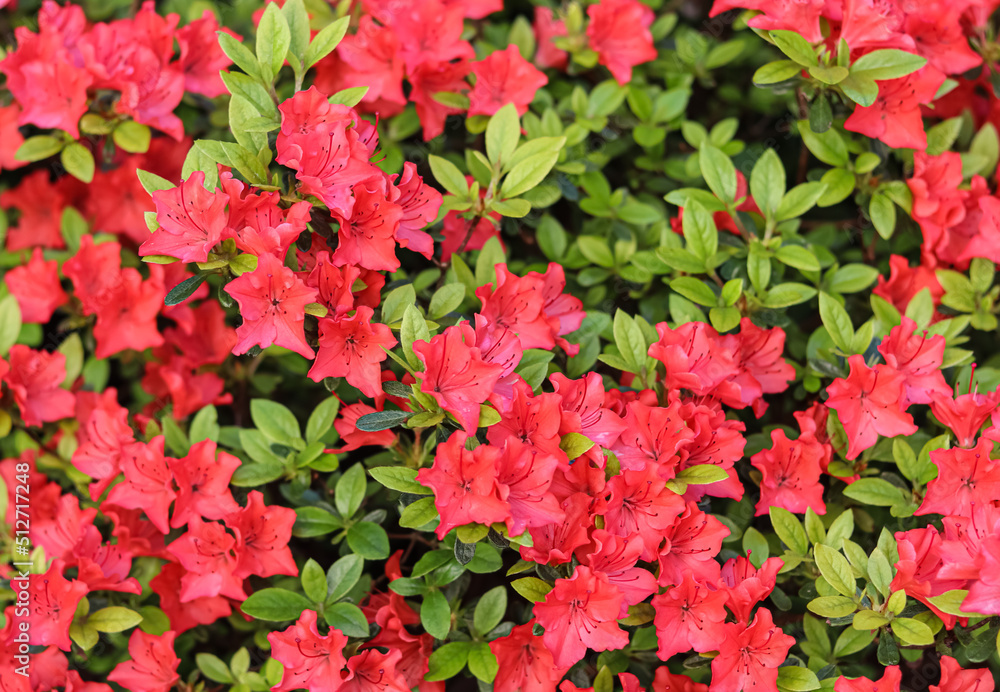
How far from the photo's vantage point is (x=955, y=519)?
125cm

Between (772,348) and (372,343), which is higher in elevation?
(372,343)

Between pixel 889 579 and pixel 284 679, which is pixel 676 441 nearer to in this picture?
pixel 889 579

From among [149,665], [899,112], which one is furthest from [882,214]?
[149,665]

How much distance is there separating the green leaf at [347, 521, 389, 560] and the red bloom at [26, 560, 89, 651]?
439 millimetres

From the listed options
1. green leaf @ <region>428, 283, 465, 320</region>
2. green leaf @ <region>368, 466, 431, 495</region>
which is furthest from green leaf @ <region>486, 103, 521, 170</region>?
green leaf @ <region>368, 466, 431, 495</region>

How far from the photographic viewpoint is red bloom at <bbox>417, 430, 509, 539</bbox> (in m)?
1.17

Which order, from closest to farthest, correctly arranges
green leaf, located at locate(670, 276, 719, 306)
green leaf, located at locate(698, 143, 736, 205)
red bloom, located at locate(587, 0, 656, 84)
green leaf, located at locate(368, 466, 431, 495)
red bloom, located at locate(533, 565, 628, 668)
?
red bloom, located at locate(533, 565, 628, 668) < green leaf, located at locate(368, 466, 431, 495) < green leaf, located at locate(670, 276, 719, 306) < green leaf, located at locate(698, 143, 736, 205) < red bloom, located at locate(587, 0, 656, 84)

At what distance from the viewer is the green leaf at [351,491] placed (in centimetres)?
145

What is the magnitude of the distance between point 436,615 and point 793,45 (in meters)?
1.15

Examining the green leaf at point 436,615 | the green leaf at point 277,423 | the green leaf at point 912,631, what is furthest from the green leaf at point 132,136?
the green leaf at point 912,631

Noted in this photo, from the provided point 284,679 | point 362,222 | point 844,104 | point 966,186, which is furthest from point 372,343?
point 966,186

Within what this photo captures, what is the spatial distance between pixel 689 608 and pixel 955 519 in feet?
1.39

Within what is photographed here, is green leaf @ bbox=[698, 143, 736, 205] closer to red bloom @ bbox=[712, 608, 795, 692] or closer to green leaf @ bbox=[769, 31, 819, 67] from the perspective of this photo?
green leaf @ bbox=[769, 31, 819, 67]

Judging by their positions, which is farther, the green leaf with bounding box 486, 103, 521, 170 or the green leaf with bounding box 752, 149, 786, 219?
the green leaf with bounding box 752, 149, 786, 219
